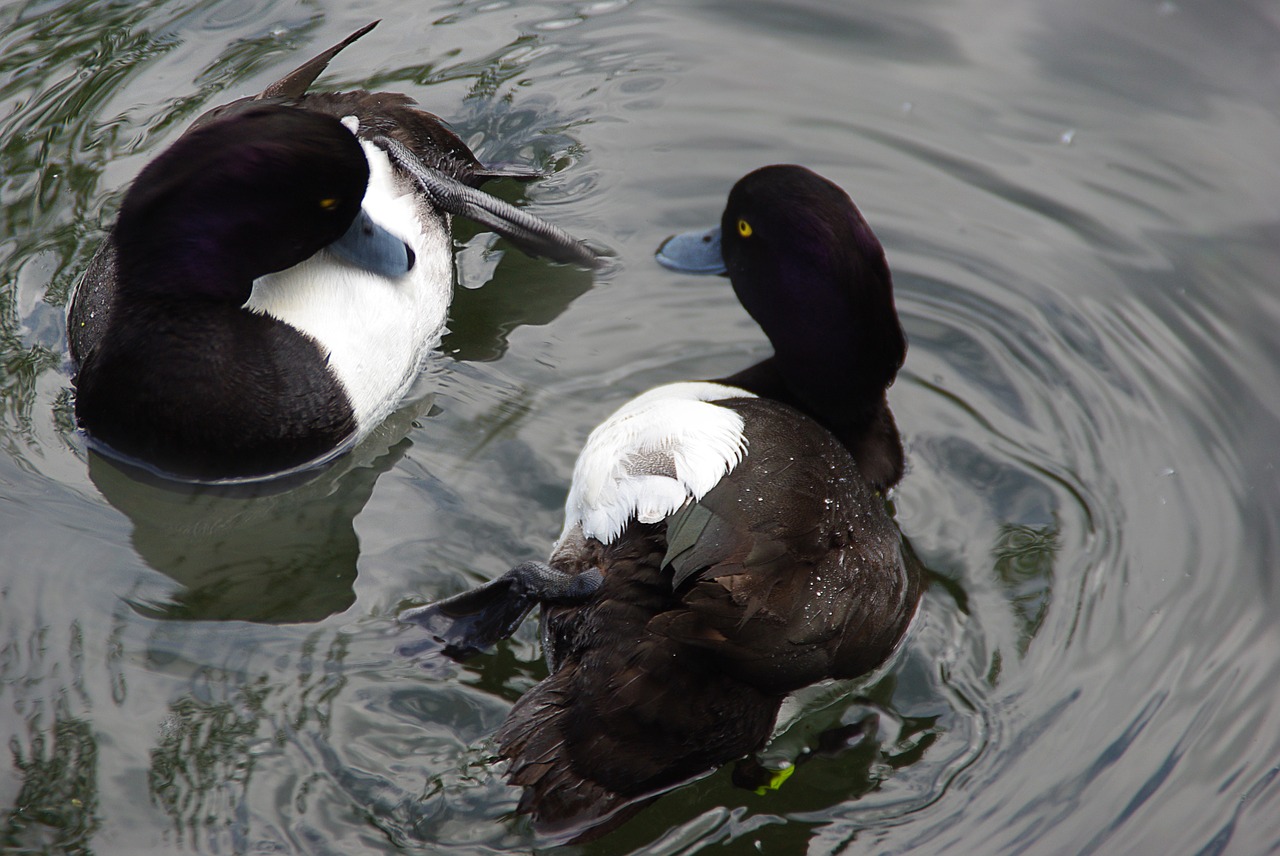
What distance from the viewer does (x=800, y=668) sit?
2.65 m

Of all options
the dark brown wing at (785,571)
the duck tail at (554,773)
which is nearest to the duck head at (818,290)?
the dark brown wing at (785,571)

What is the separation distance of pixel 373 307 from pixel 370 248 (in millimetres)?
193

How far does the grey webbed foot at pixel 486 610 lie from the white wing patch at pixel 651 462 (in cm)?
18

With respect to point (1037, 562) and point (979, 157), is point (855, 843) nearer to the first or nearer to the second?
point (1037, 562)

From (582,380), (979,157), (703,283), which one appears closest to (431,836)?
(582,380)

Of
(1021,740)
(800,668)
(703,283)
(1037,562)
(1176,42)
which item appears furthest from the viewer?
(1176,42)

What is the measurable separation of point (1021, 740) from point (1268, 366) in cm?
199

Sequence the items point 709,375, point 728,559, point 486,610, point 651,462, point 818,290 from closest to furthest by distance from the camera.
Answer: point 728,559
point 651,462
point 486,610
point 818,290
point 709,375

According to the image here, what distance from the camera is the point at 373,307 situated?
4039mm

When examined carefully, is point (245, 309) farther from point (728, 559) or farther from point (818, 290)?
point (728, 559)

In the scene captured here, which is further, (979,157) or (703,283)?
(979,157)

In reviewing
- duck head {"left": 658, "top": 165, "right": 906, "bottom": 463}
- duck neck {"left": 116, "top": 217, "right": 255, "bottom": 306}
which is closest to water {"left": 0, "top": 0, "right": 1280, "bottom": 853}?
duck head {"left": 658, "top": 165, "right": 906, "bottom": 463}

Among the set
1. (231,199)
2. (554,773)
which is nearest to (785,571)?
(554,773)

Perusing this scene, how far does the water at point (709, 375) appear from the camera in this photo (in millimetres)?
3062
